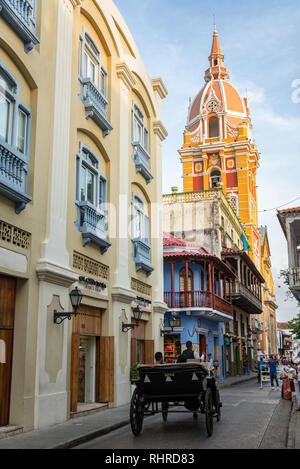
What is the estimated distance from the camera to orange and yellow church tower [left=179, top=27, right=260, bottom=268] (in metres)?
58.3

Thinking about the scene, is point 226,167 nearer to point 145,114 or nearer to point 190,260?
point 190,260

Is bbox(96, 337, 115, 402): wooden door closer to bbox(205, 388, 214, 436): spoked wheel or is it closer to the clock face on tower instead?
bbox(205, 388, 214, 436): spoked wheel

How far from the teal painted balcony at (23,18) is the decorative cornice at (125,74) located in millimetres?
5560

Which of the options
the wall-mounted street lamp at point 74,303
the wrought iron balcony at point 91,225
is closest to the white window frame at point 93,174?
the wrought iron balcony at point 91,225

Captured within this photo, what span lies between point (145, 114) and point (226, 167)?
39449mm

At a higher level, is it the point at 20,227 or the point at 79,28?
the point at 79,28

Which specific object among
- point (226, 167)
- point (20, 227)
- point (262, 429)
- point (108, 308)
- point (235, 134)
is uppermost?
point (235, 134)

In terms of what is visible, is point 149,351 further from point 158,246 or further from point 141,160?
point 141,160

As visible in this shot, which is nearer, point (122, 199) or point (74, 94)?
point (74, 94)

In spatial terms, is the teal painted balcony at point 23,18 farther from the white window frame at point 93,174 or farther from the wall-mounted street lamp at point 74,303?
the wall-mounted street lamp at point 74,303

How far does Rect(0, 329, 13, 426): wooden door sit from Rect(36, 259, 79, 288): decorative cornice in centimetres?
139

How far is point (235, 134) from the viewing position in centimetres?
6016
